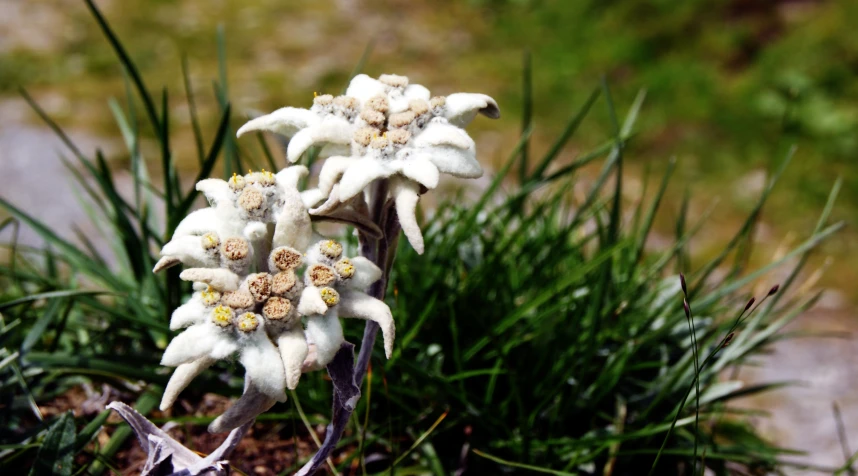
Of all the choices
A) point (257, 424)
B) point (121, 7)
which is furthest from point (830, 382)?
point (121, 7)

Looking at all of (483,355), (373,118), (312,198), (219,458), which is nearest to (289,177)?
(312,198)

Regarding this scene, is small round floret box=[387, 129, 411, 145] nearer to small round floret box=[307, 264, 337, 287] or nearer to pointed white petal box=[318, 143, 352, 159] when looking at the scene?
pointed white petal box=[318, 143, 352, 159]

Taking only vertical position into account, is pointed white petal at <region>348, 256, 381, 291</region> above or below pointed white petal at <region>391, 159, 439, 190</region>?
below

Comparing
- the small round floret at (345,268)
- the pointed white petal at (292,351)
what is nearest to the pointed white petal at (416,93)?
the small round floret at (345,268)

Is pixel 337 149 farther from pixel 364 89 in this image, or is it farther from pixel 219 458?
pixel 219 458

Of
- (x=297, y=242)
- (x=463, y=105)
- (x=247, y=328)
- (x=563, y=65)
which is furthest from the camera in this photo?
(x=563, y=65)

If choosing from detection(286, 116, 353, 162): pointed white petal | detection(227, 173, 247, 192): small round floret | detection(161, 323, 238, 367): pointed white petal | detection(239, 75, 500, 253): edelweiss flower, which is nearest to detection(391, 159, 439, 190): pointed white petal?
detection(239, 75, 500, 253): edelweiss flower

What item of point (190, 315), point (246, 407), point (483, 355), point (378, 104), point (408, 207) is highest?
point (378, 104)
